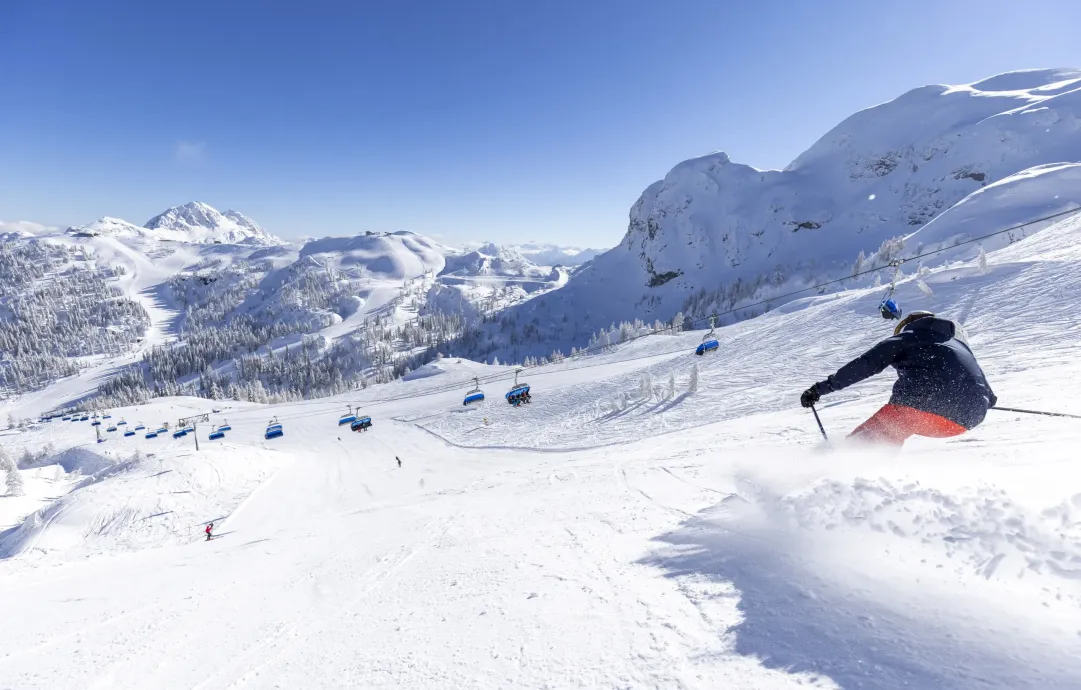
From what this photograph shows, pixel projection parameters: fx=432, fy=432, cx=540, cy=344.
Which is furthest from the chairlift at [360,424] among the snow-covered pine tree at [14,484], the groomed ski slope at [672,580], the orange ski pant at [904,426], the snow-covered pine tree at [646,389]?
the orange ski pant at [904,426]

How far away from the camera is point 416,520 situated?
40.3 ft

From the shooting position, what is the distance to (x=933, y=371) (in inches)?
204

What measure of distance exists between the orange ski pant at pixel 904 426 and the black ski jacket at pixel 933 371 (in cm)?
9

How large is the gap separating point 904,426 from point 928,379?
0.73 metres

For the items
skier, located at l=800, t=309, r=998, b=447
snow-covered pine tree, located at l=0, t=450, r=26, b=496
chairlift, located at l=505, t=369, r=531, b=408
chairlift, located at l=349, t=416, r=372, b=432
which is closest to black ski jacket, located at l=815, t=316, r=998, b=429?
skier, located at l=800, t=309, r=998, b=447

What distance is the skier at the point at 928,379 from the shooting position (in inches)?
202

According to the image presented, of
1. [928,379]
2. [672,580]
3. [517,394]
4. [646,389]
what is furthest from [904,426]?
[517,394]

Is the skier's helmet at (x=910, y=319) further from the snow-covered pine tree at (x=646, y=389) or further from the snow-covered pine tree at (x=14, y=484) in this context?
the snow-covered pine tree at (x=14, y=484)

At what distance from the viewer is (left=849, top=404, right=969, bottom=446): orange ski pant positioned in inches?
211

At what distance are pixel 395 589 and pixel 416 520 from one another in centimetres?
567

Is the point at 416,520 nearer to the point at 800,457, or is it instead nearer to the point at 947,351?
→ the point at 800,457

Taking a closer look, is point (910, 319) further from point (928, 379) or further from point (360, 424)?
point (360, 424)

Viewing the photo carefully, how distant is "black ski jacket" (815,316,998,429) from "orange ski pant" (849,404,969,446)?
0.09 metres

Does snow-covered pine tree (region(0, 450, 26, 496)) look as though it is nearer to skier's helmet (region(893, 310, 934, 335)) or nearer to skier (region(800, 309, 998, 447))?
skier (region(800, 309, 998, 447))
